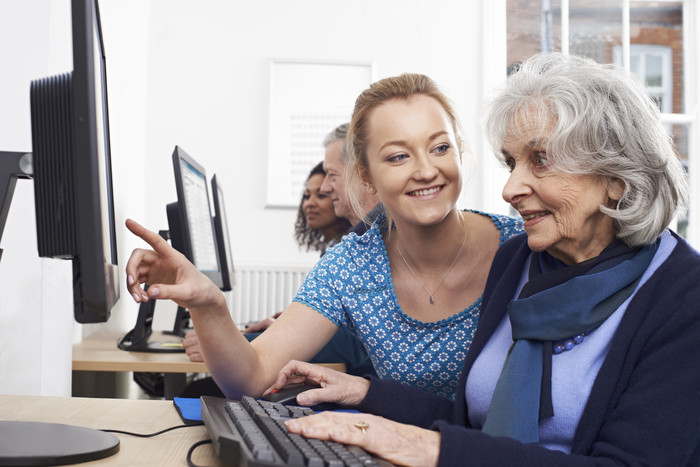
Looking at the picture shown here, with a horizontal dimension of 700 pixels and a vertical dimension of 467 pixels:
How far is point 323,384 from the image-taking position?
113cm

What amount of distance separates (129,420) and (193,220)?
877mm

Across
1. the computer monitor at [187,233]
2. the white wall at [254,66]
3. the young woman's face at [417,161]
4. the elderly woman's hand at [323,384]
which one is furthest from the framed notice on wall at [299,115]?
the elderly woman's hand at [323,384]

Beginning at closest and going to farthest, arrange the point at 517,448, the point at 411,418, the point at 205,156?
the point at 517,448 → the point at 411,418 → the point at 205,156

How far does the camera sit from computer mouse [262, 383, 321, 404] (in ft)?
3.47

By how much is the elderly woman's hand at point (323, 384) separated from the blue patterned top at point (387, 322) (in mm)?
252

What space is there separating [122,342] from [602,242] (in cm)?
148

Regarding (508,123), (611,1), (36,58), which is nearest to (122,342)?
(36,58)

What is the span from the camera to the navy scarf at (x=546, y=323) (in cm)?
92

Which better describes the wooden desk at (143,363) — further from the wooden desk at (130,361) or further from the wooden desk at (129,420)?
the wooden desk at (129,420)

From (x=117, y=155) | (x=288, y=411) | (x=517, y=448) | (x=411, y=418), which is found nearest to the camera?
(x=517, y=448)

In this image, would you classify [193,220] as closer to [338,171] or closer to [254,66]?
[338,171]

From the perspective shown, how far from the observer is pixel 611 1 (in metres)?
4.53

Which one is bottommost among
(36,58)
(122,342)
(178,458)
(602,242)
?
(122,342)

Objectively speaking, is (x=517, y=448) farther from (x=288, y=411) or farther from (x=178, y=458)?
(x=178, y=458)
